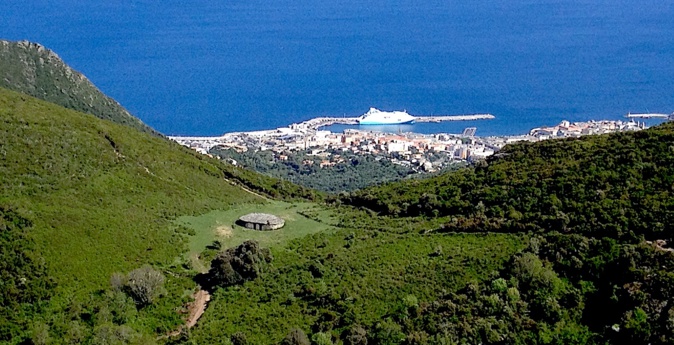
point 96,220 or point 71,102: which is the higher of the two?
point 71,102

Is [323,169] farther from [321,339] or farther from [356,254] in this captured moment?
[321,339]

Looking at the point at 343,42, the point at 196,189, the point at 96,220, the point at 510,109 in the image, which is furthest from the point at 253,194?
the point at 343,42

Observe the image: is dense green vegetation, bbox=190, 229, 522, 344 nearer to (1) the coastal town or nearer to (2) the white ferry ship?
(1) the coastal town

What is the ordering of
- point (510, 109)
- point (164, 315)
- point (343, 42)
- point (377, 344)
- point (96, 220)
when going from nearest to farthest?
point (377, 344) → point (164, 315) → point (96, 220) → point (510, 109) → point (343, 42)

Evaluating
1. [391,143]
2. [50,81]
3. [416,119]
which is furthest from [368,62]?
[50,81]

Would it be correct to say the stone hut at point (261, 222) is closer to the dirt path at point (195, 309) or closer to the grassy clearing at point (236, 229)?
the grassy clearing at point (236, 229)

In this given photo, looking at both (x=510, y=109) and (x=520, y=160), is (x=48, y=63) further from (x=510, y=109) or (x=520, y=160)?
(x=510, y=109)
